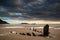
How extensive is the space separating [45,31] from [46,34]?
0.56 m

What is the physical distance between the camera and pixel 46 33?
85.3ft

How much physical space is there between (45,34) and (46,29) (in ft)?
3.44

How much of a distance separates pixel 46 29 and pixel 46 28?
0.19 m

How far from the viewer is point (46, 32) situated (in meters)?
26.0

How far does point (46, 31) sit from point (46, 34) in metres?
0.55

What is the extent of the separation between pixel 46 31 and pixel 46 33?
1.29 ft

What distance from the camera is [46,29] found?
25547 millimetres

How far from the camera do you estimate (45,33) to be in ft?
85.7

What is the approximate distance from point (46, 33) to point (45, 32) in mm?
253

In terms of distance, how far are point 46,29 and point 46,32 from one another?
72 centimetres

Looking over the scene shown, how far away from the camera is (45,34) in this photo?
2603cm

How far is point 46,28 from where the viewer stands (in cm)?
2548

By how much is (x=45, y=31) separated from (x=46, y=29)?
1.77 ft
